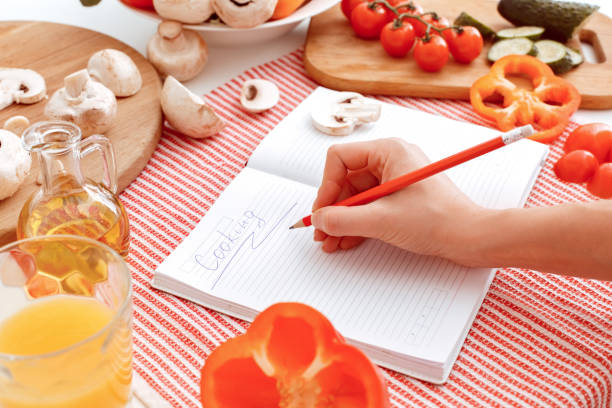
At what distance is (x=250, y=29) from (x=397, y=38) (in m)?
0.33

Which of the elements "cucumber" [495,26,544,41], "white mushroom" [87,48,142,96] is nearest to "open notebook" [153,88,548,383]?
"white mushroom" [87,48,142,96]

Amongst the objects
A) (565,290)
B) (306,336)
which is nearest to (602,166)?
(565,290)

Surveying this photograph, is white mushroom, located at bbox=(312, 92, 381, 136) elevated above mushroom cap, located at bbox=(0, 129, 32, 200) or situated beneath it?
situated beneath

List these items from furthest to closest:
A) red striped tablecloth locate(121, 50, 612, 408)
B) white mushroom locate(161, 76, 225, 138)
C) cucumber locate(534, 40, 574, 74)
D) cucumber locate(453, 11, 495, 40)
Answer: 1. cucumber locate(453, 11, 495, 40)
2. cucumber locate(534, 40, 574, 74)
3. white mushroom locate(161, 76, 225, 138)
4. red striped tablecloth locate(121, 50, 612, 408)

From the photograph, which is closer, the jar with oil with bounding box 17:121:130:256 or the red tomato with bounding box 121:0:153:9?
the jar with oil with bounding box 17:121:130:256

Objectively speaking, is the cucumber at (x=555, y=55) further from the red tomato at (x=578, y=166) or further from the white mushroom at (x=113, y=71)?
the white mushroom at (x=113, y=71)

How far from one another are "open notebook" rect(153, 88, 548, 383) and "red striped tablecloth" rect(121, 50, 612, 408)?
0.03 metres

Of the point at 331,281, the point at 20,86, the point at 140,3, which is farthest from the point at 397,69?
the point at 20,86

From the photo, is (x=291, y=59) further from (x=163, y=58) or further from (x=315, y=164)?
(x=315, y=164)

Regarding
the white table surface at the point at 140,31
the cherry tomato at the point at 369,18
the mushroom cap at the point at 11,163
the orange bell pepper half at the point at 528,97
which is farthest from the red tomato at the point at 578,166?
the mushroom cap at the point at 11,163

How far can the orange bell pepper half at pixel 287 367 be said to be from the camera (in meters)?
A: 0.75

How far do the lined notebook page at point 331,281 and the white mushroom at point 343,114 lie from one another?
0.24 meters

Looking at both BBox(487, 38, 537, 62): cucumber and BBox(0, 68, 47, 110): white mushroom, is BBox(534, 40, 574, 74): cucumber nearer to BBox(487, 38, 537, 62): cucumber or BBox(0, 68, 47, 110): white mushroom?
BBox(487, 38, 537, 62): cucumber

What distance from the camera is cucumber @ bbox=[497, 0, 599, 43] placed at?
5.37ft
